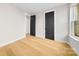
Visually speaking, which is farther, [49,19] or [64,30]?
[49,19]

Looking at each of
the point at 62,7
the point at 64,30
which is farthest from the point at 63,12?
the point at 64,30

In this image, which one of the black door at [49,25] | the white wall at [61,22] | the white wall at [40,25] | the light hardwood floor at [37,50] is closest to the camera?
the light hardwood floor at [37,50]

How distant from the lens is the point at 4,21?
3758 mm

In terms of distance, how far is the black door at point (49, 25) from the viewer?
545cm

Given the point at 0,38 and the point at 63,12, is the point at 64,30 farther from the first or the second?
the point at 0,38

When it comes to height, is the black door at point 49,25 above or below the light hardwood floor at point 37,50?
above

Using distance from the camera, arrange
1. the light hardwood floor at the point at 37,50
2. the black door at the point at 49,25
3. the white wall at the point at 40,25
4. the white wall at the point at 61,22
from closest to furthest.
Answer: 1. the light hardwood floor at the point at 37,50
2. the white wall at the point at 61,22
3. the black door at the point at 49,25
4. the white wall at the point at 40,25

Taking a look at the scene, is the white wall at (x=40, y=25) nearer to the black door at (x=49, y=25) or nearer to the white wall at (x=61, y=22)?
the black door at (x=49, y=25)

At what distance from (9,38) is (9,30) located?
0.42 metres

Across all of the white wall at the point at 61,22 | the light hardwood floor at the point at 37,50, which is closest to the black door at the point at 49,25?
the white wall at the point at 61,22

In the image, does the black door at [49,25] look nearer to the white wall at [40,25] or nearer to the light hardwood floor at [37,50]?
the white wall at [40,25]

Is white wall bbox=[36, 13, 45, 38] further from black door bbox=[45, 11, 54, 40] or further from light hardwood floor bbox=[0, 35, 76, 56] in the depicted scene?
light hardwood floor bbox=[0, 35, 76, 56]

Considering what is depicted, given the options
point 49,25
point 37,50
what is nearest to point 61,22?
point 49,25

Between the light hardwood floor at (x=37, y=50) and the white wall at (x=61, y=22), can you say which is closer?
the light hardwood floor at (x=37, y=50)
